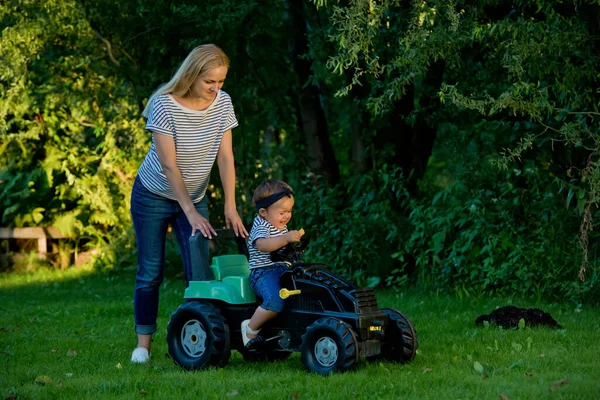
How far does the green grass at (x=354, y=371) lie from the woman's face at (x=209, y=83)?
5.59 ft

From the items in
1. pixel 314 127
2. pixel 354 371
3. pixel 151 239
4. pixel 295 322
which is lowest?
pixel 354 371

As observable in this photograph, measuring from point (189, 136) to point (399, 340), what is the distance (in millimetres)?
1826

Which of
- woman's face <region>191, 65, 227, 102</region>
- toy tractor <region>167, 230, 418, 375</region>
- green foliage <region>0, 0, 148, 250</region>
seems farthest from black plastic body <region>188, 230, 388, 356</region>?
green foliage <region>0, 0, 148, 250</region>

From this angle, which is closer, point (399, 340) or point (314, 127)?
point (399, 340)

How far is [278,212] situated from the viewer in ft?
20.0

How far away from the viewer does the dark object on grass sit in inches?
289

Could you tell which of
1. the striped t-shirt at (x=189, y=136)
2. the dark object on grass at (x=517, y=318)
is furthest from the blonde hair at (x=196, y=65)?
the dark object on grass at (x=517, y=318)

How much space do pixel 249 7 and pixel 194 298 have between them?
16.5 feet

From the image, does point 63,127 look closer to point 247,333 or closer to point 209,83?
point 209,83

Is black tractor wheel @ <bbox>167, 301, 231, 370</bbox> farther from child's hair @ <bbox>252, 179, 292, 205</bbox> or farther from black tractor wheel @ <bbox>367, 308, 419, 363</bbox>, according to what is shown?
black tractor wheel @ <bbox>367, 308, 419, 363</bbox>

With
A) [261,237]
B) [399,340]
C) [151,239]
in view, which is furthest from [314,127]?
[399,340]

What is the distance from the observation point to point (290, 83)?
474 inches

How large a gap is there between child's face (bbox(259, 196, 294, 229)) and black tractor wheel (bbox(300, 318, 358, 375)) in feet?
2.43

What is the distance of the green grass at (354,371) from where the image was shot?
5238 mm
